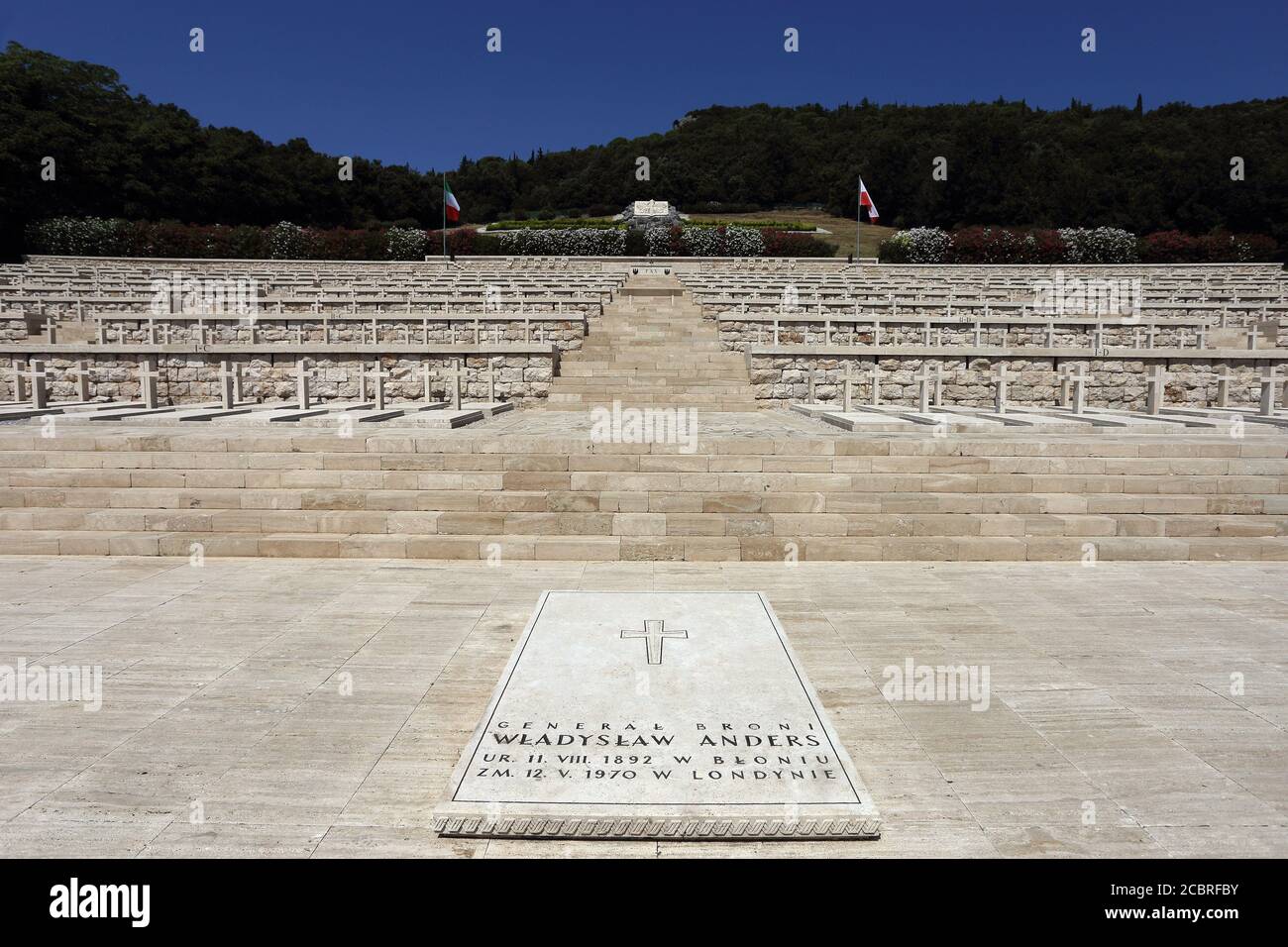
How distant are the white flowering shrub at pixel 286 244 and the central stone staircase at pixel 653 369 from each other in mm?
26758

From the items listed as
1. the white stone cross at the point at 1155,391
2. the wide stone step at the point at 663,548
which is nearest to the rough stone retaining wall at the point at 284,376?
the wide stone step at the point at 663,548

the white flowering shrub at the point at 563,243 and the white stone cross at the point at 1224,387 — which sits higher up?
the white flowering shrub at the point at 563,243

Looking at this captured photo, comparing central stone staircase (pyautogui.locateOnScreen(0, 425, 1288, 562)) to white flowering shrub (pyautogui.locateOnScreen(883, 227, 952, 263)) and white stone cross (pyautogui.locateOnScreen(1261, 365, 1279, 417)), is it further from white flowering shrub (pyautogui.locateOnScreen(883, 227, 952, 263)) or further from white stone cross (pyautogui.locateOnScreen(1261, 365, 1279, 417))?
white flowering shrub (pyautogui.locateOnScreen(883, 227, 952, 263))

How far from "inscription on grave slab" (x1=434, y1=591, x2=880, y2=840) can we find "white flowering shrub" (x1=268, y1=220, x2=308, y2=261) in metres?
40.3

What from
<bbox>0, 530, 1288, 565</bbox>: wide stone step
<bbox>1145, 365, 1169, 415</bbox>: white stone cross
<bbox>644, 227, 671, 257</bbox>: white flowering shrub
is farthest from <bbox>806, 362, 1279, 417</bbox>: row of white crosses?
<bbox>644, 227, 671, 257</bbox>: white flowering shrub

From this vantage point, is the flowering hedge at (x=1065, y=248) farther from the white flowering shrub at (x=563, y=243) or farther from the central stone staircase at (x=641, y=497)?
the central stone staircase at (x=641, y=497)

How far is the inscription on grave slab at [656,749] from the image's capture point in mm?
2949

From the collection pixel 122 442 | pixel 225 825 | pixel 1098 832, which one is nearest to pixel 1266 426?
pixel 1098 832

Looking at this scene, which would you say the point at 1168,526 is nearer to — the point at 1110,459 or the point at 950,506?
the point at 1110,459

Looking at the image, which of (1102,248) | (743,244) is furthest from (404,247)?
(1102,248)

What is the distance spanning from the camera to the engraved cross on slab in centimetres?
426

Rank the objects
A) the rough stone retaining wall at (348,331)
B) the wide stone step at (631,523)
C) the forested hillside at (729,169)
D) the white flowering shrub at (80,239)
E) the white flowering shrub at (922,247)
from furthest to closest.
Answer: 1. the forested hillside at (729,169)
2. the white flowering shrub at (922,247)
3. the white flowering shrub at (80,239)
4. the rough stone retaining wall at (348,331)
5. the wide stone step at (631,523)

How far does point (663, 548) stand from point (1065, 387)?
34.7 feet

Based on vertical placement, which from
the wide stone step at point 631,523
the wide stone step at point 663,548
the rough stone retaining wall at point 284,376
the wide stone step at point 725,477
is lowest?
the wide stone step at point 663,548
